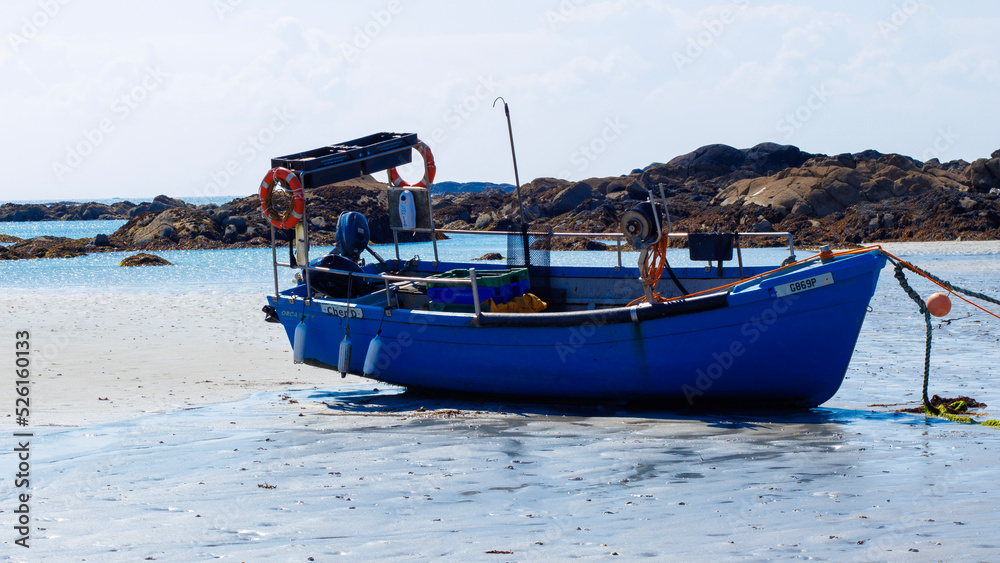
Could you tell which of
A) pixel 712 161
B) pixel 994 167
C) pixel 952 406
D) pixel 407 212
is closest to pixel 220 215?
pixel 712 161

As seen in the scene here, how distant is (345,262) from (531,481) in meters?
6.16

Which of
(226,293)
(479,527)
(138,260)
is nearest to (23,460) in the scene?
(479,527)

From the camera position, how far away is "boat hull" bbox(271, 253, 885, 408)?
8.59m

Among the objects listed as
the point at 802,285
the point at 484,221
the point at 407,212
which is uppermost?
the point at 484,221

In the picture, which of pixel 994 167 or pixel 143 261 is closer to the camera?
pixel 143 261

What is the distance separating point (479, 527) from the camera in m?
5.71

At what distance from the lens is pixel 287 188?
437 inches

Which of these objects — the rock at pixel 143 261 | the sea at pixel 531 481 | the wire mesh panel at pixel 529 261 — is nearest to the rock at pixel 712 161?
the rock at pixel 143 261

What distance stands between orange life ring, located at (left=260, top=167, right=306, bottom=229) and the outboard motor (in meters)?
0.92

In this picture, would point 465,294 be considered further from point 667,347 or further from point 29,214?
point 29,214

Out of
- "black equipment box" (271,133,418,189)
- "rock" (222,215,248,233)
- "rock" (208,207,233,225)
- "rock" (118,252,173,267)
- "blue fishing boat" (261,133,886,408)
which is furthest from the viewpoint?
"rock" (208,207,233,225)

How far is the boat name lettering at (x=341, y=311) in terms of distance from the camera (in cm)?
1088

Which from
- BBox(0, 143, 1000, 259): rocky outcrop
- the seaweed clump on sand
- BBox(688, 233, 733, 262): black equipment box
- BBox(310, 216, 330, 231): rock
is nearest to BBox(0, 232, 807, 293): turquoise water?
BBox(310, 216, 330, 231): rock

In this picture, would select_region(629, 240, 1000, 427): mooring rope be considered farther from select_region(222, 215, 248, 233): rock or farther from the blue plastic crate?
select_region(222, 215, 248, 233): rock
